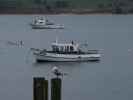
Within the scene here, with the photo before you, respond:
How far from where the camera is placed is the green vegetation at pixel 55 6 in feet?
503

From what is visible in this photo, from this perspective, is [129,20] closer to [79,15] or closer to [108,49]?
[79,15]

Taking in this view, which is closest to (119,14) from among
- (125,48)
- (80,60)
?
(125,48)

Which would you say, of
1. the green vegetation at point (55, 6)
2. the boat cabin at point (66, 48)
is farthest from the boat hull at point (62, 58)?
the green vegetation at point (55, 6)

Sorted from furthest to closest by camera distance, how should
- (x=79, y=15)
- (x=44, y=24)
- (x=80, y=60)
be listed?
(x=79, y=15) → (x=44, y=24) → (x=80, y=60)

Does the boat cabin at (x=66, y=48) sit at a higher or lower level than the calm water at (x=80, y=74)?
higher

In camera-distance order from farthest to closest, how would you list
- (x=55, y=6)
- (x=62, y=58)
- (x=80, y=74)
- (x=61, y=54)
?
(x=55, y=6) < (x=61, y=54) < (x=62, y=58) < (x=80, y=74)

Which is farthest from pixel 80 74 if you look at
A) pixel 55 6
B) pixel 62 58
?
pixel 55 6

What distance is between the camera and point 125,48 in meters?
77.8

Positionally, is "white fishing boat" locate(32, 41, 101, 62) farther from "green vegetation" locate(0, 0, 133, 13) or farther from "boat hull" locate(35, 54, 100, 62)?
"green vegetation" locate(0, 0, 133, 13)

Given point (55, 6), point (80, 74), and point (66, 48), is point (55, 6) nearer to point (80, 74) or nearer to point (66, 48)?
point (66, 48)

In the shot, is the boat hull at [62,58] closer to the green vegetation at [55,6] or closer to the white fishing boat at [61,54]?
the white fishing boat at [61,54]

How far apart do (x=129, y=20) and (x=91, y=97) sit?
11418 centimetres

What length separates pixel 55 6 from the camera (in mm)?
155375

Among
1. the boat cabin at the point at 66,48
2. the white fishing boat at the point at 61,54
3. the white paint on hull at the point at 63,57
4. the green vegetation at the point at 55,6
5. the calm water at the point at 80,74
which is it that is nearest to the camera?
the calm water at the point at 80,74
